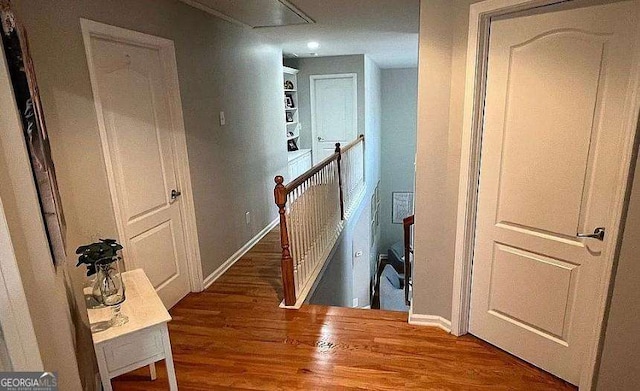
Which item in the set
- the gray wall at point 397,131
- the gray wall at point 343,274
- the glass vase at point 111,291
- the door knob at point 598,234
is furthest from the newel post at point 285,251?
the gray wall at point 397,131

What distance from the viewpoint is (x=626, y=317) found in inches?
62.0

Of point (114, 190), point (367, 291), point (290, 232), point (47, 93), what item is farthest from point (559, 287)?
point (367, 291)

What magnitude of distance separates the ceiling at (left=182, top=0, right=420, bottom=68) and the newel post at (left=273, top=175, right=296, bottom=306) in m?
1.50

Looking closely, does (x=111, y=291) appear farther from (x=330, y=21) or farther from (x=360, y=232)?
(x=360, y=232)

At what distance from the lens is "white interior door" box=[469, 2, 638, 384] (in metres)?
1.75

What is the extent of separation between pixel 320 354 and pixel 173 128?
6.34 feet

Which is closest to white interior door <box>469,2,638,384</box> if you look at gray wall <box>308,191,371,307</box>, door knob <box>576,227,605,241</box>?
door knob <box>576,227,605,241</box>

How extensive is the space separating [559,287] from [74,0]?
9.82 feet

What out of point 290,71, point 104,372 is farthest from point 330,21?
point 104,372

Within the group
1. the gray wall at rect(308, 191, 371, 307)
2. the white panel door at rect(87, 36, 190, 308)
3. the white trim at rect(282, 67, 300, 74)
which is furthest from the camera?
the white trim at rect(282, 67, 300, 74)

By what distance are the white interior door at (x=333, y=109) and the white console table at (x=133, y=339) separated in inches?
201

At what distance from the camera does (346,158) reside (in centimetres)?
504

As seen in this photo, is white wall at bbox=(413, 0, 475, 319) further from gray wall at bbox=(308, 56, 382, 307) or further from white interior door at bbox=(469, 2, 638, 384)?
gray wall at bbox=(308, 56, 382, 307)

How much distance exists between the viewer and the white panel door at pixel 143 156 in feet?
7.73
